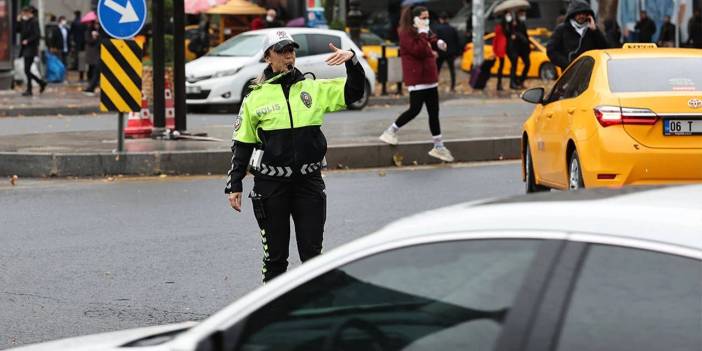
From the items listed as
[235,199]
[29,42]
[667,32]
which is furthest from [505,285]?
[667,32]

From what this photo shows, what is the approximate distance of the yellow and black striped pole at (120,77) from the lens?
1573 centimetres

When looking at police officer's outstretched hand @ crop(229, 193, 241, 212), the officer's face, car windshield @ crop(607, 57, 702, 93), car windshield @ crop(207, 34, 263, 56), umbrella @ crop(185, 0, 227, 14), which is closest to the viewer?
the officer's face

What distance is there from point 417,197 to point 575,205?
32.2 ft

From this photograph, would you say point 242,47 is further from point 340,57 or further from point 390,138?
point 340,57

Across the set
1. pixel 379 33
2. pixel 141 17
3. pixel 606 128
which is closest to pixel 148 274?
pixel 606 128

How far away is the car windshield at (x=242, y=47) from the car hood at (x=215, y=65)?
210mm

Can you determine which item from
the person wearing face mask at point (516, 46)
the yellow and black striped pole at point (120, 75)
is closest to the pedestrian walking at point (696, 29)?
the person wearing face mask at point (516, 46)

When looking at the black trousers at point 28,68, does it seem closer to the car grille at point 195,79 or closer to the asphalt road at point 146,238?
the car grille at point 195,79

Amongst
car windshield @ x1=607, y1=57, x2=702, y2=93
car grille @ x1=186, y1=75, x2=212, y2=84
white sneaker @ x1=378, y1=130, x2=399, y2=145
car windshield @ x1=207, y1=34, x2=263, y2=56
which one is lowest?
white sneaker @ x1=378, y1=130, x2=399, y2=145

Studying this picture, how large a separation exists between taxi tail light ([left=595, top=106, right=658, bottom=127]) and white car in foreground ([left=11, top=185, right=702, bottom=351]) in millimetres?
6744

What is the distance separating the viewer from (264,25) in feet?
111

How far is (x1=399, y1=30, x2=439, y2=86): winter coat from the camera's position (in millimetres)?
15656

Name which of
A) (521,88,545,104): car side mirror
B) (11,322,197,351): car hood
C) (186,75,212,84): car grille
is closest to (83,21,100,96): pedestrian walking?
(186,75,212,84): car grille

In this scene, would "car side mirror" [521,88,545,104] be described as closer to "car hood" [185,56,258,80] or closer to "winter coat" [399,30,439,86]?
"winter coat" [399,30,439,86]
